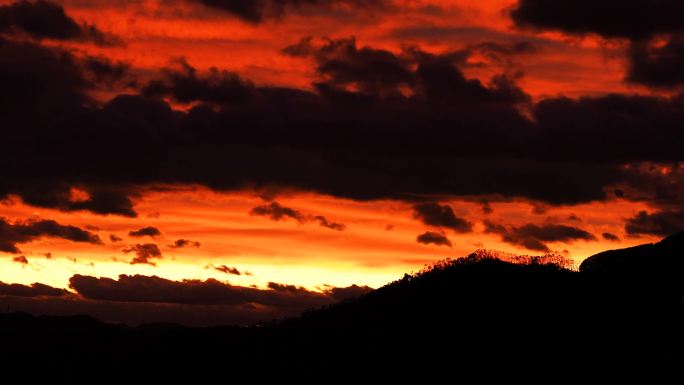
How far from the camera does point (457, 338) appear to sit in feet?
176

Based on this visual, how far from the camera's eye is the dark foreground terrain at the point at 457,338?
166 ft

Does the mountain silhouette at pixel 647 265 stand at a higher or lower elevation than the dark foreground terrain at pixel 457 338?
higher

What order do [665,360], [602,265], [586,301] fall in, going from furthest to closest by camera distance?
[602,265], [586,301], [665,360]

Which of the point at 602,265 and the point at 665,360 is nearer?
the point at 665,360

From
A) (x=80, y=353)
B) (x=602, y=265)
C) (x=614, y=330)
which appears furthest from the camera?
(x=80, y=353)

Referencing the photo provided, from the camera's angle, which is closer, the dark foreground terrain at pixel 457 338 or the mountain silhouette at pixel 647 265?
the dark foreground terrain at pixel 457 338

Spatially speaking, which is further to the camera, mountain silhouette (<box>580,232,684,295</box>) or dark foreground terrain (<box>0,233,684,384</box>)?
mountain silhouette (<box>580,232,684,295</box>)

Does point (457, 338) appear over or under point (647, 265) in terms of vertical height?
under

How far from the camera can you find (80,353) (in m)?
66.5

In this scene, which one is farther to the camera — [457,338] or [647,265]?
[647,265]

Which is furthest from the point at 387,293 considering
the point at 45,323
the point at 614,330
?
the point at 45,323

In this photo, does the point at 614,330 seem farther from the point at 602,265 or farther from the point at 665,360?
the point at 602,265

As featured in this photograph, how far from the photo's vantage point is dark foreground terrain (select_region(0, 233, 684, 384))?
50.5 metres

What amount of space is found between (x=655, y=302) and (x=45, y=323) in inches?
2417
